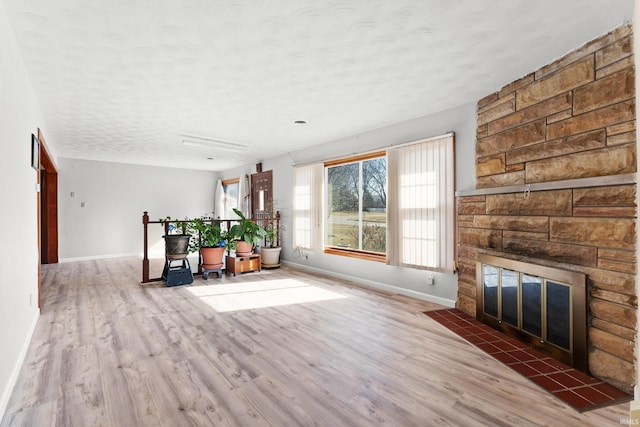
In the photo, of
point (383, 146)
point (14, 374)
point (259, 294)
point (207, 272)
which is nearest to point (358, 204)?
point (383, 146)

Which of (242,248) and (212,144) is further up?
(212,144)

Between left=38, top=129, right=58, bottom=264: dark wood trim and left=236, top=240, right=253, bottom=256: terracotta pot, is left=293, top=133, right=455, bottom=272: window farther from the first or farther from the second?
left=38, top=129, right=58, bottom=264: dark wood trim

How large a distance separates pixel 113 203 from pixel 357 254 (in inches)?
254

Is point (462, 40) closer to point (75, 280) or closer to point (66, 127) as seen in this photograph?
point (66, 127)

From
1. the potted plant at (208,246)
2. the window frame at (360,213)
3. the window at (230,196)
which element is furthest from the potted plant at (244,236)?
the window at (230,196)

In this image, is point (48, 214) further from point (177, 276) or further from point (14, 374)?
point (14, 374)

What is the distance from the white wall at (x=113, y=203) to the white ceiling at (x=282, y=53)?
405cm

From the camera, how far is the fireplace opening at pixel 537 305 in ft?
8.09

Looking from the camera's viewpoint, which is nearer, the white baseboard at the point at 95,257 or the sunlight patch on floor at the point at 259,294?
the sunlight patch on floor at the point at 259,294

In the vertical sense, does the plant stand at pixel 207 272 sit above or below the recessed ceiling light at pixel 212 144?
below

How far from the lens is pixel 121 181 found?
328 inches

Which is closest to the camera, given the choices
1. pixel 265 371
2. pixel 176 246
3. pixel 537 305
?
pixel 265 371

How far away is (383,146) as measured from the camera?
190 inches

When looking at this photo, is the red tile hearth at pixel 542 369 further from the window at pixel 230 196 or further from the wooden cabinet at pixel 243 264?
the window at pixel 230 196
